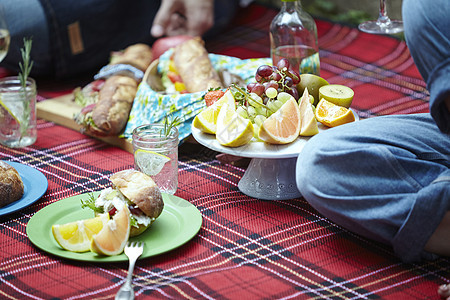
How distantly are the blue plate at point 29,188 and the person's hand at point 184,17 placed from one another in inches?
45.3

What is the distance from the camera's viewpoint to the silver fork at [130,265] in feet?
4.00

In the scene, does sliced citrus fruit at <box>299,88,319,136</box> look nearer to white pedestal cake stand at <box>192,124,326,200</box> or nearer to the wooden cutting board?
white pedestal cake stand at <box>192,124,326,200</box>

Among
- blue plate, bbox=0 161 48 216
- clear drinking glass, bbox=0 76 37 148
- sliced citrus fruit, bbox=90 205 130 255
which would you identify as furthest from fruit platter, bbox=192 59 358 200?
clear drinking glass, bbox=0 76 37 148

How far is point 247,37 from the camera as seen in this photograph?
336 centimetres

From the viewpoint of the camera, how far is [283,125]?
1.59m

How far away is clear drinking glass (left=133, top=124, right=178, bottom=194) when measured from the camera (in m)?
1.67

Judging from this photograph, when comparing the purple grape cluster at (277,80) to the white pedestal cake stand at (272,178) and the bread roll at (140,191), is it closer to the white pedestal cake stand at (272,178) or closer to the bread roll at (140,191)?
the white pedestal cake stand at (272,178)

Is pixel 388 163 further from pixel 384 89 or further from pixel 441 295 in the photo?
pixel 384 89

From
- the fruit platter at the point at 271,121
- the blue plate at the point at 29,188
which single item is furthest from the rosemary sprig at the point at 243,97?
the blue plate at the point at 29,188

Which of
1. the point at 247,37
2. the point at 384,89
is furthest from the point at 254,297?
the point at 247,37

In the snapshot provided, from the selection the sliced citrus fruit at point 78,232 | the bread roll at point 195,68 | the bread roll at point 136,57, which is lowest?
the sliced citrus fruit at point 78,232

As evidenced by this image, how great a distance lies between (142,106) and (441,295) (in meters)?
1.22

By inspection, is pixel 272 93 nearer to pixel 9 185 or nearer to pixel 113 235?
pixel 113 235

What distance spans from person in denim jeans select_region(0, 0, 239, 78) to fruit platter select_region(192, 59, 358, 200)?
1088mm
